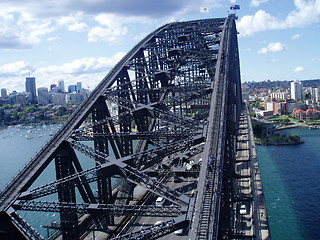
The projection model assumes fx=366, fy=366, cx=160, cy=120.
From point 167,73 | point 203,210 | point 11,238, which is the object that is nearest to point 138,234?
point 203,210

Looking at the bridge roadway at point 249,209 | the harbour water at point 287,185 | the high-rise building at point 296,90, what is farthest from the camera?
the high-rise building at point 296,90

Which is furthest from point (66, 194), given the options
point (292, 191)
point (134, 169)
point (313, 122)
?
point (313, 122)

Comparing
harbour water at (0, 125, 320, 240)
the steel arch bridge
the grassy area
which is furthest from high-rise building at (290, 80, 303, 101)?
the steel arch bridge

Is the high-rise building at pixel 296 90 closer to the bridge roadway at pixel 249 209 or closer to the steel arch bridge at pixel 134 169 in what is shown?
the bridge roadway at pixel 249 209

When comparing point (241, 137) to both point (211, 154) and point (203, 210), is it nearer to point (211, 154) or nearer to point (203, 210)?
point (211, 154)

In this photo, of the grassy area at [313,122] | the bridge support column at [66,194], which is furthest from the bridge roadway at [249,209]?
the grassy area at [313,122]

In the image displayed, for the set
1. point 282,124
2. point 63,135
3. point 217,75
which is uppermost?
point 217,75

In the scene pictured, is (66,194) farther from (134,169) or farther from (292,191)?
(292,191)

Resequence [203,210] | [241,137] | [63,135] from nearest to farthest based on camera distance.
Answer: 1. [203,210]
2. [63,135]
3. [241,137]
